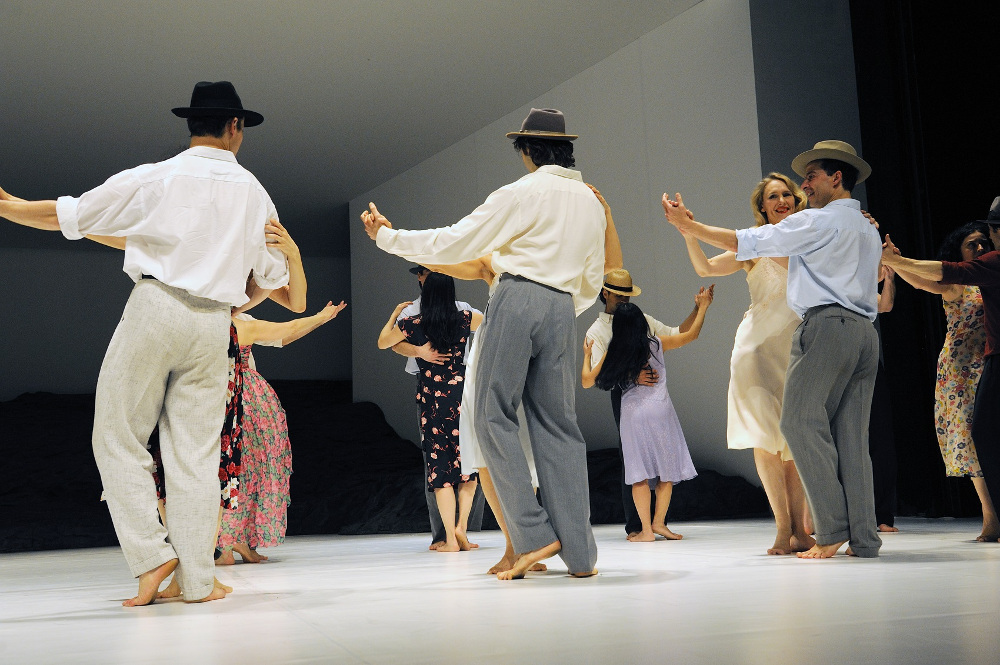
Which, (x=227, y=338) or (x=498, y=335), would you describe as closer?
(x=227, y=338)

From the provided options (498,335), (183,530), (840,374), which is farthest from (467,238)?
(840,374)

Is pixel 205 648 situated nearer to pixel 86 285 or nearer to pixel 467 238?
pixel 467 238

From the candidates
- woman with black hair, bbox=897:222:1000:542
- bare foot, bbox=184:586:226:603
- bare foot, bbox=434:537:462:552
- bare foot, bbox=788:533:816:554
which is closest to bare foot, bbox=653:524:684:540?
bare foot, bbox=434:537:462:552

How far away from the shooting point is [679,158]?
7824 millimetres

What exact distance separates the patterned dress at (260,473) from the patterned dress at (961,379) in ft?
10.6

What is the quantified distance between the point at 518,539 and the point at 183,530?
3.41 ft

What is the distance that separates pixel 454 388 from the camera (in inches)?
212

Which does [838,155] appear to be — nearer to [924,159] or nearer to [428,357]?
[428,357]

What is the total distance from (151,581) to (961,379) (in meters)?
3.65

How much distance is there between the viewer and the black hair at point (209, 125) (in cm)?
293

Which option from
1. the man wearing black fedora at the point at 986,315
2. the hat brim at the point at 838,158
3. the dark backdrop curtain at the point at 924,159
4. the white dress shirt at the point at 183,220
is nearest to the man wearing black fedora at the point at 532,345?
the white dress shirt at the point at 183,220

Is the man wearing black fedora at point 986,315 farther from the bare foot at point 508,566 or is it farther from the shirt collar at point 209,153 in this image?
the shirt collar at point 209,153

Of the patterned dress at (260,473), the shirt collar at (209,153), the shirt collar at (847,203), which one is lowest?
the patterned dress at (260,473)

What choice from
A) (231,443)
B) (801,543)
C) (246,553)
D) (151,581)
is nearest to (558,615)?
(151,581)
